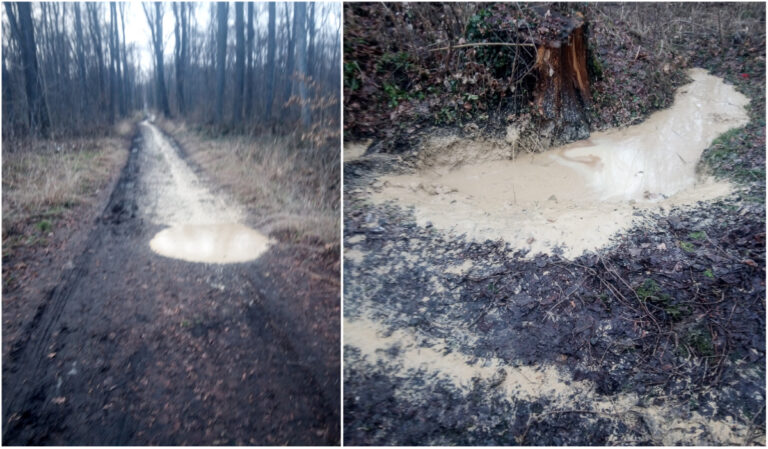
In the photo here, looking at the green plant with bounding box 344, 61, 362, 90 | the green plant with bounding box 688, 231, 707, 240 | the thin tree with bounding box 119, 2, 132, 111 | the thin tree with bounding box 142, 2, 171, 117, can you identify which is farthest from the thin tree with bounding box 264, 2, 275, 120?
the green plant with bounding box 688, 231, 707, 240

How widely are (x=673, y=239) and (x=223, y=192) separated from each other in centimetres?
409

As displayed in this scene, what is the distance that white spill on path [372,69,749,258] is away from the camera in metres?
4.21

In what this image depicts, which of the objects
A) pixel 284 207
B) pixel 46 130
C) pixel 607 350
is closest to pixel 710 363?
pixel 607 350

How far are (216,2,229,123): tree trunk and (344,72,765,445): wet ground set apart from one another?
1.39m

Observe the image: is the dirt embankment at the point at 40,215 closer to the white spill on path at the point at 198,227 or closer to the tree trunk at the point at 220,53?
the white spill on path at the point at 198,227

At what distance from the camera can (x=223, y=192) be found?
2.87 m

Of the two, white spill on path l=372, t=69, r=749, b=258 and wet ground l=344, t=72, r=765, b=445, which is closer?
wet ground l=344, t=72, r=765, b=445

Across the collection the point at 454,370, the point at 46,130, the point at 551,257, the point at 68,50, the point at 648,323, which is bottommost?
the point at 454,370

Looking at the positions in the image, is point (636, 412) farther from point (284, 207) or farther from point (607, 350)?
point (284, 207)

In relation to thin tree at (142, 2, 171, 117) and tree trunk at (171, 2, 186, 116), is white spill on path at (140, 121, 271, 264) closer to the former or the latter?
thin tree at (142, 2, 171, 117)

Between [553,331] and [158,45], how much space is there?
12.0 feet

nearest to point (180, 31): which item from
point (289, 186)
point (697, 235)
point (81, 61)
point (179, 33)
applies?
point (179, 33)

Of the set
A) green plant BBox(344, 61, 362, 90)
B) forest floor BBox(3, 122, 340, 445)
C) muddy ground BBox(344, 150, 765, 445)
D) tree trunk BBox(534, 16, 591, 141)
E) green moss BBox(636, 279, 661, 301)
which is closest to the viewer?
forest floor BBox(3, 122, 340, 445)

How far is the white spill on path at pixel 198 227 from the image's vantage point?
2652 mm
